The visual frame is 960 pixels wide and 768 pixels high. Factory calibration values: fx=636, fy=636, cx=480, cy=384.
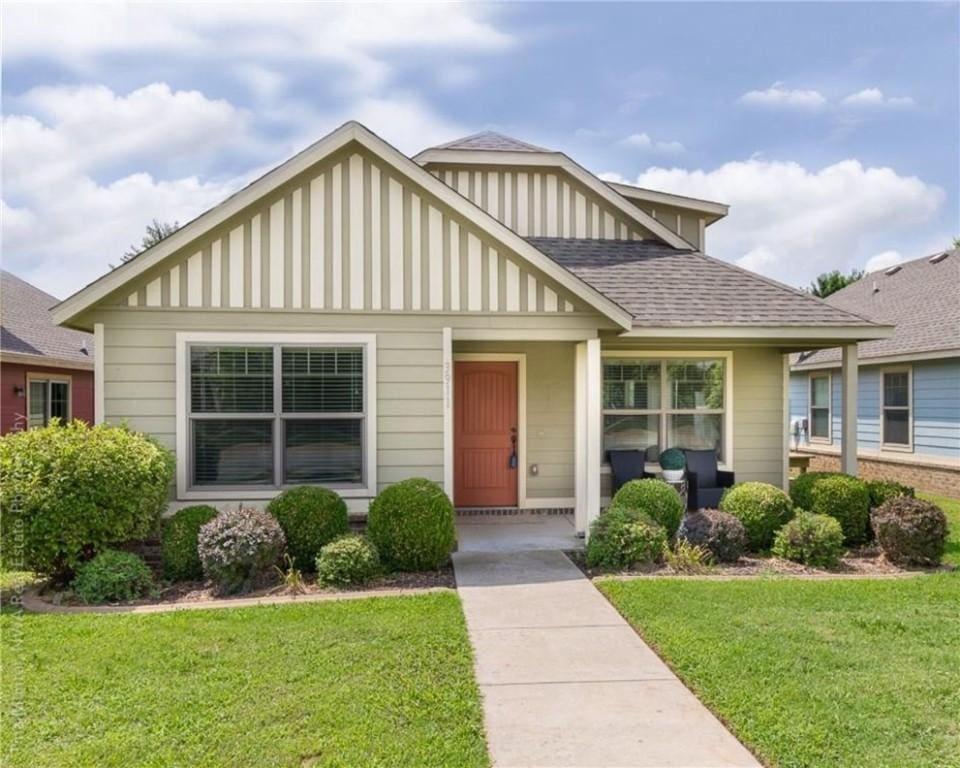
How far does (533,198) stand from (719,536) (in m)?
6.33

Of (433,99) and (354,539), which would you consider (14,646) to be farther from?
(433,99)

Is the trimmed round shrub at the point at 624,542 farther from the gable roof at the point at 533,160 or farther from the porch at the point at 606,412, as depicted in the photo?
the gable roof at the point at 533,160

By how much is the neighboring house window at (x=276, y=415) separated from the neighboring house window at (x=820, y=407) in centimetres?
1356

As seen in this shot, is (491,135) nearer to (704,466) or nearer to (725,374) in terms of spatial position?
(725,374)

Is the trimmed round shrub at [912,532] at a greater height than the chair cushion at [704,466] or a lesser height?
lesser

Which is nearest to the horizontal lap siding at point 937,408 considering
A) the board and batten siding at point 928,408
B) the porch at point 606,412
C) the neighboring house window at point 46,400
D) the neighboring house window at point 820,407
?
the board and batten siding at point 928,408

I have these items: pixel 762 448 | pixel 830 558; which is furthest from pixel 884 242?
pixel 830 558

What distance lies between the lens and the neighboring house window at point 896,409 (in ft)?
44.5

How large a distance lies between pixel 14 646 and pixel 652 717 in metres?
4.51

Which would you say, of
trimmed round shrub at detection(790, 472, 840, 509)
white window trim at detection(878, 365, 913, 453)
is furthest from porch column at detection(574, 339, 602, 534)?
white window trim at detection(878, 365, 913, 453)

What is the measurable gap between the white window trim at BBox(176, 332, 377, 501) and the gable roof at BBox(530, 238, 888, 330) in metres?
3.46

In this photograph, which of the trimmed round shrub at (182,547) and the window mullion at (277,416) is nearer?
the trimmed round shrub at (182,547)

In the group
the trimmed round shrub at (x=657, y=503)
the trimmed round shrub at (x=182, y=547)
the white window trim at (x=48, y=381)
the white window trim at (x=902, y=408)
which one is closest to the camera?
the trimmed round shrub at (x=182, y=547)

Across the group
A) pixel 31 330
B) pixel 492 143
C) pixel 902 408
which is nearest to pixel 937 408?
pixel 902 408
